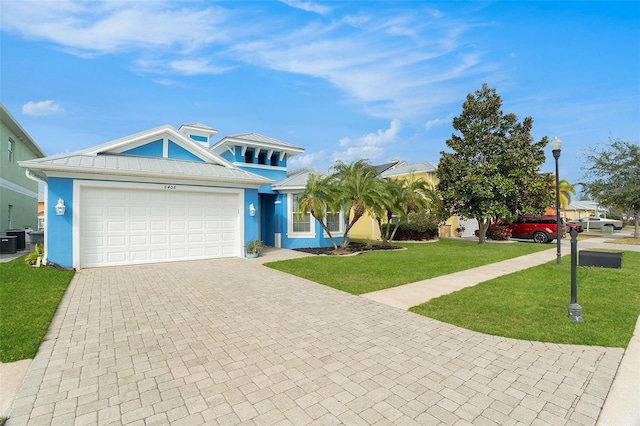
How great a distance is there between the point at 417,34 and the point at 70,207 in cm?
1296

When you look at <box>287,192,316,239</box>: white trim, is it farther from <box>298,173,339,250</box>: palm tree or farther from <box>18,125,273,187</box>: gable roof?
<box>18,125,273,187</box>: gable roof

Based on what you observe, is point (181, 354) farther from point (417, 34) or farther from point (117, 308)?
point (417, 34)

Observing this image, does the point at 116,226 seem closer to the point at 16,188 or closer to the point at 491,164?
the point at 16,188

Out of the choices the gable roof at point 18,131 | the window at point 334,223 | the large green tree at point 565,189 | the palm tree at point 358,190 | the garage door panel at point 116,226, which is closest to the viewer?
the garage door panel at point 116,226

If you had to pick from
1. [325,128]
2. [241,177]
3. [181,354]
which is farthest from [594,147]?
[181,354]

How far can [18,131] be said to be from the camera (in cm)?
1683

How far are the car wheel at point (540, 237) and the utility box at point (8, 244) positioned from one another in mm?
27913

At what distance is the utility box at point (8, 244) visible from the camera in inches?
475

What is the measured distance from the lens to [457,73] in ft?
49.1

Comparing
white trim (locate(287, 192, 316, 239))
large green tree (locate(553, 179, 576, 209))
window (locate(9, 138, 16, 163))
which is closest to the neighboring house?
window (locate(9, 138, 16, 163))

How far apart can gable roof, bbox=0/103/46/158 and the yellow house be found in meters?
19.8

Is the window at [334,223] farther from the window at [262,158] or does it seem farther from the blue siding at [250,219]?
the window at [262,158]

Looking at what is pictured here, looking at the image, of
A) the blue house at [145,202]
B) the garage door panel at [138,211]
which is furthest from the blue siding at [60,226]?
the garage door panel at [138,211]

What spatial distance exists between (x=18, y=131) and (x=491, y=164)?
25972mm
